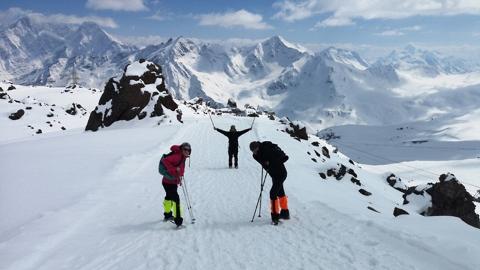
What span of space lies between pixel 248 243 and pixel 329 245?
223cm

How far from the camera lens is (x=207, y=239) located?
41.4 feet

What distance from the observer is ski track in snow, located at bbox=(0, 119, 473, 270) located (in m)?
10.8

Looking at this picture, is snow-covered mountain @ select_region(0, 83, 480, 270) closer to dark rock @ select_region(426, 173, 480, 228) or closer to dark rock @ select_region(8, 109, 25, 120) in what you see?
dark rock @ select_region(426, 173, 480, 228)

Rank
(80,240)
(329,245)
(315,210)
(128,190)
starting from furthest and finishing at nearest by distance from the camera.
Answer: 1. (128,190)
2. (315,210)
3. (80,240)
4. (329,245)

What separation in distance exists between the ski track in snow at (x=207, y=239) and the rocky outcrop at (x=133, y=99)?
42361 mm

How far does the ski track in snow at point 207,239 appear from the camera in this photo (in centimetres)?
1075

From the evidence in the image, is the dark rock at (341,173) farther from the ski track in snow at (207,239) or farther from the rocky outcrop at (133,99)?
the rocky outcrop at (133,99)

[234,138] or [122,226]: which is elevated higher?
[234,138]

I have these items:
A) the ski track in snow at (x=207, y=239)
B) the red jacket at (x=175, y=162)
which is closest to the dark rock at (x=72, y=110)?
the ski track in snow at (x=207, y=239)

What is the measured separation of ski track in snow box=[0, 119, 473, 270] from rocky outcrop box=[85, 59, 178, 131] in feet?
139

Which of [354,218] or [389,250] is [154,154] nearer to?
[354,218]

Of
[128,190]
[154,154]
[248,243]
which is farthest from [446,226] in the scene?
[154,154]

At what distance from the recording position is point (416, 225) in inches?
529

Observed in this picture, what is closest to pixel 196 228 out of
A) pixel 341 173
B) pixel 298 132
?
pixel 341 173
